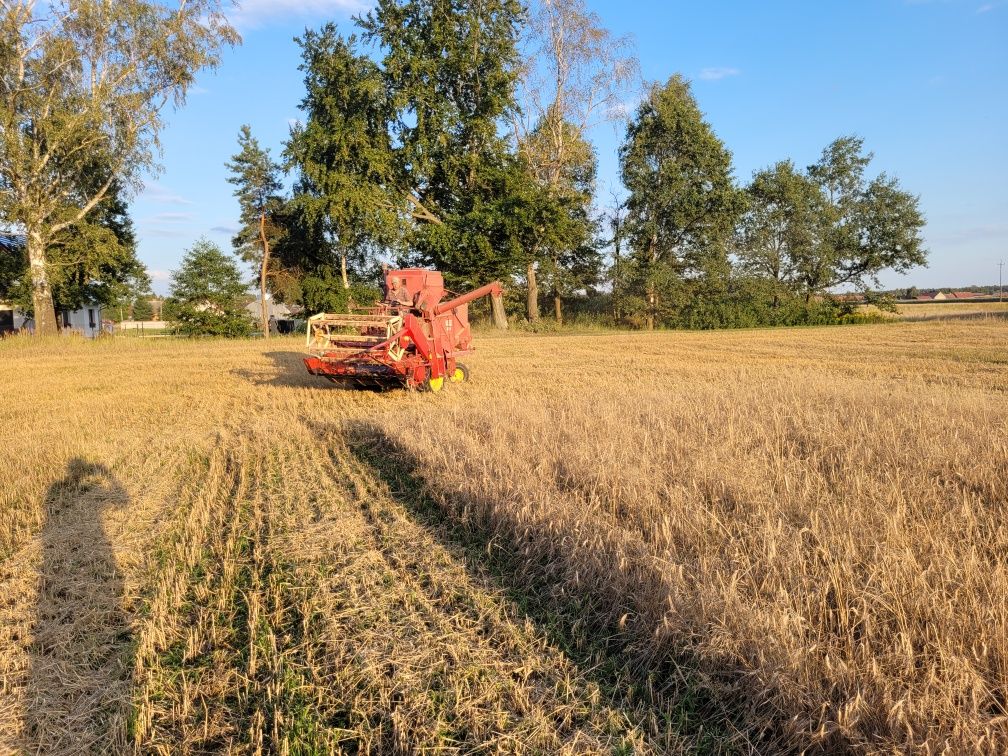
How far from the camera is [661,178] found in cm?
3812

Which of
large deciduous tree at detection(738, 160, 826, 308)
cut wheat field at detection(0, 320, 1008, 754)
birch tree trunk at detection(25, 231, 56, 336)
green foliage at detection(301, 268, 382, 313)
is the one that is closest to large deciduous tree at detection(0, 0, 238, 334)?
birch tree trunk at detection(25, 231, 56, 336)

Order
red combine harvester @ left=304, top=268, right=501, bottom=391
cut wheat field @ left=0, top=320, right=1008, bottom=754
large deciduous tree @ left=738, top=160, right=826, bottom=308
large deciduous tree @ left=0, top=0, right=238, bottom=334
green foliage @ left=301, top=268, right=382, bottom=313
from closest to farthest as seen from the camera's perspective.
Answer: cut wheat field @ left=0, top=320, right=1008, bottom=754 < red combine harvester @ left=304, top=268, right=501, bottom=391 < large deciduous tree @ left=0, top=0, right=238, bottom=334 < green foliage @ left=301, top=268, right=382, bottom=313 < large deciduous tree @ left=738, top=160, right=826, bottom=308

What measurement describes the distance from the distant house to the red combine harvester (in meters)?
23.8

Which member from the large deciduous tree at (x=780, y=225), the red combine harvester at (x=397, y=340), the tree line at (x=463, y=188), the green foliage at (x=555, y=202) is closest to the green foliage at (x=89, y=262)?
the tree line at (x=463, y=188)

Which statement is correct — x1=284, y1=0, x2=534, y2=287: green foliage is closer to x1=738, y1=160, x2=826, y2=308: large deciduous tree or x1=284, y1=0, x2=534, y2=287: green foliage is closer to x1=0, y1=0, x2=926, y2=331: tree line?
x1=0, y1=0, x2=926, y2=331: tree line

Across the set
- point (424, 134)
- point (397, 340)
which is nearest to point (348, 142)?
point (424, 134)

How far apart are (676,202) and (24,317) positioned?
124ft

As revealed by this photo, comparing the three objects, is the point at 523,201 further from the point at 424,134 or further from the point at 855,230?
the point at 855,230

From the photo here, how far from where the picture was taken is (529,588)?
3.55 meters

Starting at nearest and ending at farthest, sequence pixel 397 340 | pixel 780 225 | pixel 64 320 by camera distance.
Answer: pixel 397 340, pixel 64 320, pixel 780 225

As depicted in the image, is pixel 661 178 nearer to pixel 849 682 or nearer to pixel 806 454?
pixel 806 454

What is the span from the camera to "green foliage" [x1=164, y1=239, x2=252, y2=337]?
31391 millimetres

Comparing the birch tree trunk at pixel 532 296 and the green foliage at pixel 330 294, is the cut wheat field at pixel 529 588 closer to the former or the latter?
the birch tree trunk at pixel 532 296

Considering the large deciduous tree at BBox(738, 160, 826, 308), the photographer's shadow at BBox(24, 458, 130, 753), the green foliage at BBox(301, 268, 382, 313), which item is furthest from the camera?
the large deciduous tree at BBox(738, 160, 826, 308)
